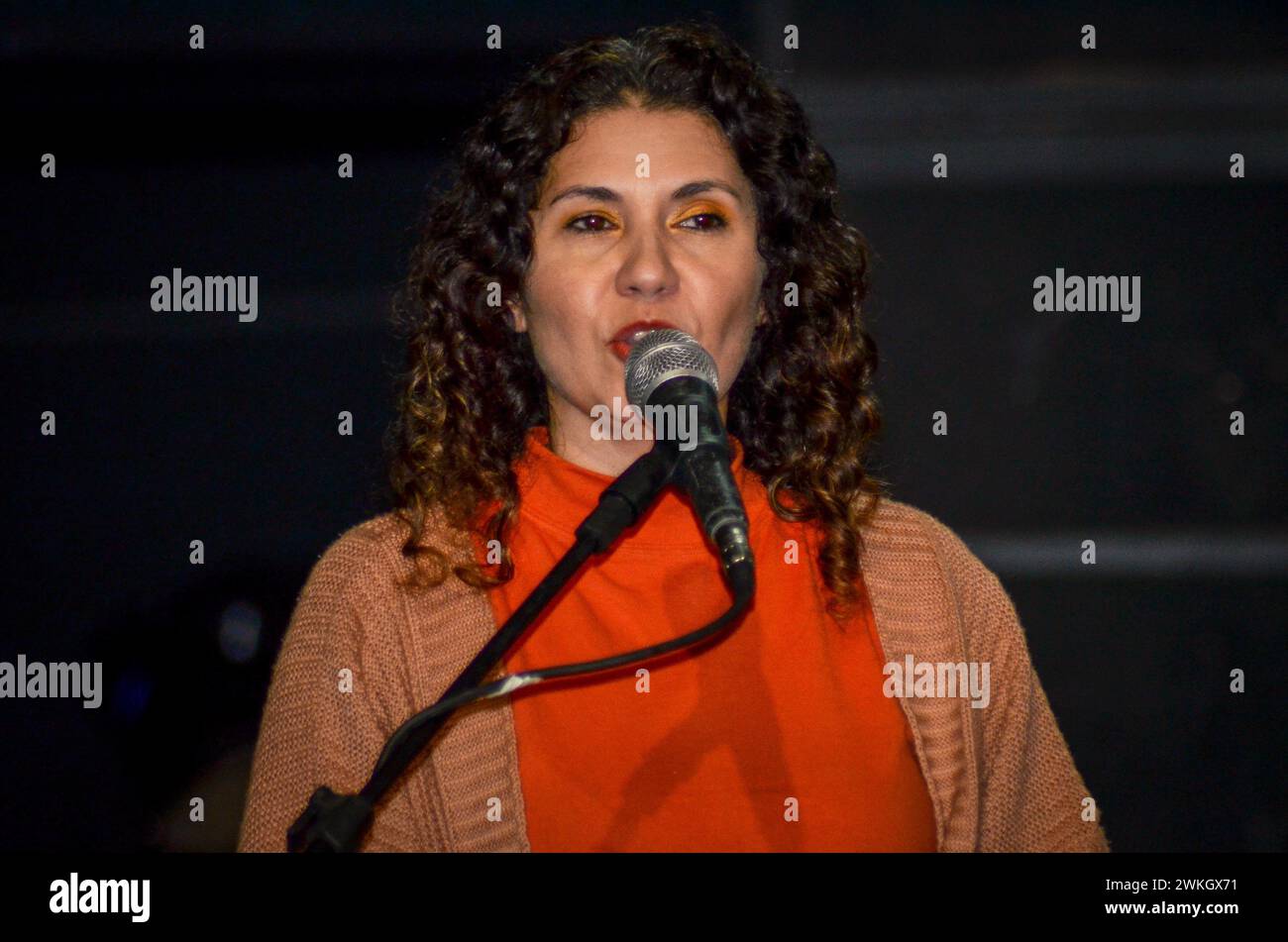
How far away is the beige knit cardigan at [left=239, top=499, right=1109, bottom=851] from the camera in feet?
4.47

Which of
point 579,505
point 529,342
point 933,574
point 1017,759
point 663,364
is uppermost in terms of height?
point 529,342

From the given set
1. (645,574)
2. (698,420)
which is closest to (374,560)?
(645,574)

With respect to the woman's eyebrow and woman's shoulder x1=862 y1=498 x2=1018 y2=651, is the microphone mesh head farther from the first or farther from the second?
woman's shoulder x1=862 y1=498 x2=1018 y2=651

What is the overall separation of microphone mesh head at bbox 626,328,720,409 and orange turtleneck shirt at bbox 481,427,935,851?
33 centimetres

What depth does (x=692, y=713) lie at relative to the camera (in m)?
1.44

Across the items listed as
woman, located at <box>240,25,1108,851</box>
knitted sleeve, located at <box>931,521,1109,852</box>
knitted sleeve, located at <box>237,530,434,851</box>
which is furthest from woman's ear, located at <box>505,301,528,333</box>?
knitted sleeve, located at <box>931,521,1109,852</box>

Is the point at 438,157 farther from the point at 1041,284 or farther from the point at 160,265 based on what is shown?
the point at 1041,284

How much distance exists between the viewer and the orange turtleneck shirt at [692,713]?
139 centimetres

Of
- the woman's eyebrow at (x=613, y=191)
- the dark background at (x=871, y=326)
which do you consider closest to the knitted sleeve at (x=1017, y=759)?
the woman's eyebrow at (x=613, y=191)

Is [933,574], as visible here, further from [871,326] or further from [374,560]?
[871,326]

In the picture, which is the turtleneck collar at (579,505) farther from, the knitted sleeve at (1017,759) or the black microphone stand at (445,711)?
the black microphone stand at (445,711)

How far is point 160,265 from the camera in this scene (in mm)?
2551

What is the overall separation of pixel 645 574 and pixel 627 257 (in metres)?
0.43

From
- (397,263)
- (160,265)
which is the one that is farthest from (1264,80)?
(160,265)
